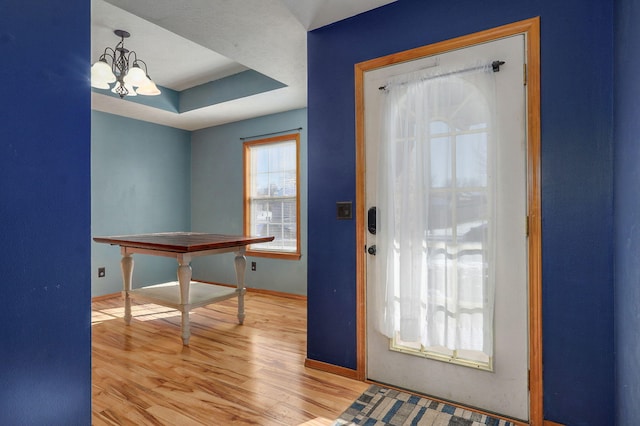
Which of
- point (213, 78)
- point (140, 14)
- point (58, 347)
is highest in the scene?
point (213, 78)

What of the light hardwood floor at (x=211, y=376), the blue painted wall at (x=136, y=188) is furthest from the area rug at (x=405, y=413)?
the blue painted wall at (x=136, y=188)

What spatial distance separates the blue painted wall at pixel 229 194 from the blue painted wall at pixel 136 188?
0.23 metres

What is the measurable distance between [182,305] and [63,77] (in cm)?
223

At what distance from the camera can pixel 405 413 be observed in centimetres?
191

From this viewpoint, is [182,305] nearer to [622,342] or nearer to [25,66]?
[25,66]

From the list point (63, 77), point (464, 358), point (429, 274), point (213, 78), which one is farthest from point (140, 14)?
point (464, 358)

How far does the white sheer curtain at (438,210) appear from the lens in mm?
1876

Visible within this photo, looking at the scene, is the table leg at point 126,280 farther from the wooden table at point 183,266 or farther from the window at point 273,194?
the window at point 273,194

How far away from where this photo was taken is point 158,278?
204 inches

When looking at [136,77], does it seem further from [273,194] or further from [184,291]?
[273,194]

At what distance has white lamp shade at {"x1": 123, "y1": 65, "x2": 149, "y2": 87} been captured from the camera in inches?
107

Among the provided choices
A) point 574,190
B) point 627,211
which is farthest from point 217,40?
point 627,211

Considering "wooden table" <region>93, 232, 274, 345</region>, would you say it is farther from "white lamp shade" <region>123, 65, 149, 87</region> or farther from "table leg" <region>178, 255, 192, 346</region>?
"white lamp shade" <region>123, 65, 149, 87</region>

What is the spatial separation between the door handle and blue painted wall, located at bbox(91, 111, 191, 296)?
3.80 meters
